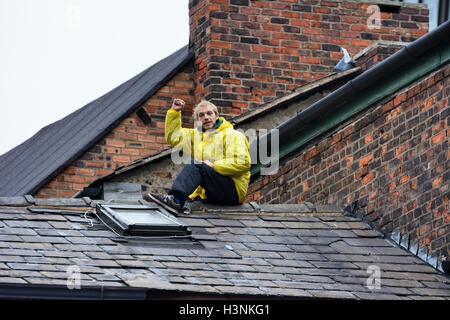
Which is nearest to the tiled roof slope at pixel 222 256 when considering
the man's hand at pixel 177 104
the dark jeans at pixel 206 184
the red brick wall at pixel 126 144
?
the dark jeans at pixel 206 184

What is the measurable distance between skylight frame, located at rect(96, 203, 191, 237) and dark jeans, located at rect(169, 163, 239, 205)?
0.43 m

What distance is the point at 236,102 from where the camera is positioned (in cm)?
1728

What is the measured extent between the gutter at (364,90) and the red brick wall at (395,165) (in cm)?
13

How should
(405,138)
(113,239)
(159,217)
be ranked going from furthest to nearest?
(405,138)
(159,217)
(113,239)

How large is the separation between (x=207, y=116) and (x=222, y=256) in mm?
1835

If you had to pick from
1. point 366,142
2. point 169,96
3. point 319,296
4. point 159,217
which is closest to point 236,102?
point 169,96

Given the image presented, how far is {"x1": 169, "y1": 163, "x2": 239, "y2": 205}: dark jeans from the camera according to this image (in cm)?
1180

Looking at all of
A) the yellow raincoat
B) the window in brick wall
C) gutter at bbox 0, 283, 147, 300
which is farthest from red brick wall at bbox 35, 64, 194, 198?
gutter at bbox 0, 283, 147, 300

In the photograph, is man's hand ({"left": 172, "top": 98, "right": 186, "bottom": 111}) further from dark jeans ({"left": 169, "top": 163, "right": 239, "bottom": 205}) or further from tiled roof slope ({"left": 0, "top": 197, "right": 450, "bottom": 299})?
tiled roof slope ({"left": 0, "top": 197, "right": 450, "bottom": 299})

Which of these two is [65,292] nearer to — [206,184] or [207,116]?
[206,184]

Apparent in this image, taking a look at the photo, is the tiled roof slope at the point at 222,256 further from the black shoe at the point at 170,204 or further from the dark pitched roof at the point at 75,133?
the dark pitched roof at the point at 75,133

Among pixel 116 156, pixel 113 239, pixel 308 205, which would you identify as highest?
pixel 116 156

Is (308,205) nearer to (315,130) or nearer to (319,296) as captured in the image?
(315,130)
